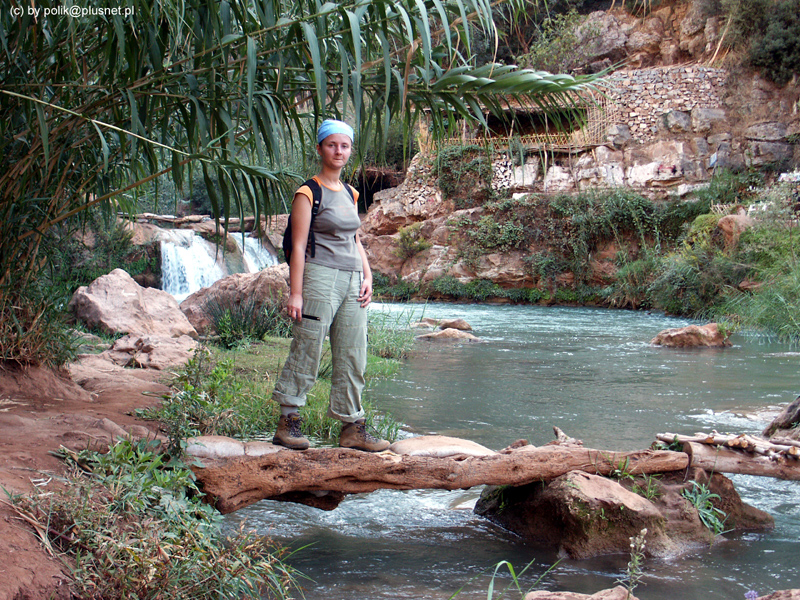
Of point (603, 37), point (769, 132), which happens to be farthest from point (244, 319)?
point (603, 37)

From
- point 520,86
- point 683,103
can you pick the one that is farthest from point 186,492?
point 683,103

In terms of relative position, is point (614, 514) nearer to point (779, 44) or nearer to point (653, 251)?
point (653, 251)

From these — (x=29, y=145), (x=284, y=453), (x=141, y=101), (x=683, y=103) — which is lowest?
(x=284, y=453)

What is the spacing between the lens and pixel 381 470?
3.01 m

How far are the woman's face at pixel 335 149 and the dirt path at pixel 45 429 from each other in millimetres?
1596

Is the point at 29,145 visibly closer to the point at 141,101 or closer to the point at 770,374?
the point at 141,101

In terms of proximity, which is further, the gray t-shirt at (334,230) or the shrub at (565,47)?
the shrub at (565,47)

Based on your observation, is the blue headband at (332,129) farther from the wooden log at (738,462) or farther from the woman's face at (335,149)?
the wooden log at (738,462)

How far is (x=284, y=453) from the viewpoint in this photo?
9.69ft

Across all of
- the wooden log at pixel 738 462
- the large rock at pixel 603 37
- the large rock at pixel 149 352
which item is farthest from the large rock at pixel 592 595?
the large rock at pixel 603 37

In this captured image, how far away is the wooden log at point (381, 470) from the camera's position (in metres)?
2.86

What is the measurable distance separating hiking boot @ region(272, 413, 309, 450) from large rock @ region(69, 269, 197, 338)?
5.03 meters

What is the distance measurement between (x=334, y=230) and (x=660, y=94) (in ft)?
70.5

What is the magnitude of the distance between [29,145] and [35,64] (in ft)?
1.50
